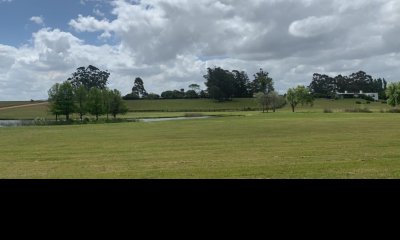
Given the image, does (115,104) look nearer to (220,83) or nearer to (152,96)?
(152,96)

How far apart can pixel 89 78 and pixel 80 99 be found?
277cm

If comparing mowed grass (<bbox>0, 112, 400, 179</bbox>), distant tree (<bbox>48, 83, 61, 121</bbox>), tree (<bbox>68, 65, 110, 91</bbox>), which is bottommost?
mowed grass (<bbox>0, 112, 400, 179</bbox>)

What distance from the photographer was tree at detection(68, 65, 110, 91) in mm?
50531

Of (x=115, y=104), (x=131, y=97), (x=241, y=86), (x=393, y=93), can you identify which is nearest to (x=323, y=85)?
(x=241, y=86)

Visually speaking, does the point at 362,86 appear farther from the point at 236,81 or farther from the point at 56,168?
the point at 56,168

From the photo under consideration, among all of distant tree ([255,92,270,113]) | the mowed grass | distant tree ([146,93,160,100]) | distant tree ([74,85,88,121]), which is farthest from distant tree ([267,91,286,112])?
the mowed grass

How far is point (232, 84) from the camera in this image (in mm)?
113250

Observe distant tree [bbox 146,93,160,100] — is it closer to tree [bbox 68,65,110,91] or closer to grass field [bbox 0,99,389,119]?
grass field [bbox 0,99,389,119]
